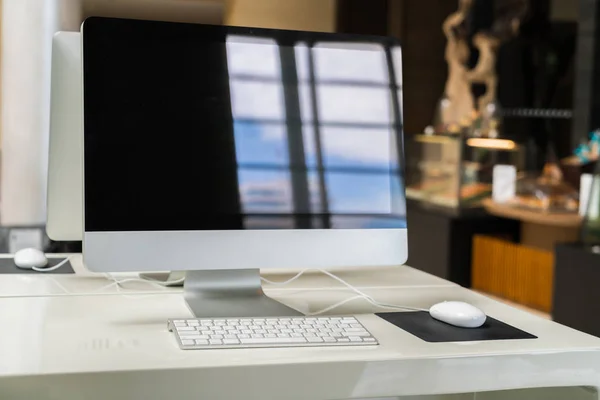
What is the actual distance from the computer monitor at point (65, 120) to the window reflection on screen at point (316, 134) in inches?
17.5

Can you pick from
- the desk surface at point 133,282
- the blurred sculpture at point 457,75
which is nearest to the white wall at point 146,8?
the desk surface at point 133,282

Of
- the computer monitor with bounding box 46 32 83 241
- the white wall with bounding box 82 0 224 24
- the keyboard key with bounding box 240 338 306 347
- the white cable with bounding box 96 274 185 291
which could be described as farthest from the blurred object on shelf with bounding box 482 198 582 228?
the keyboard key with bounding box 240 338 306 347

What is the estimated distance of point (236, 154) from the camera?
1.61 m

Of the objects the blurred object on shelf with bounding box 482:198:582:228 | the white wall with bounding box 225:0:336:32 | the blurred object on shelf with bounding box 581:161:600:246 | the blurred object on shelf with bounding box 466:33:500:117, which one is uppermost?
the white wall with bounding box 225:0:336:32

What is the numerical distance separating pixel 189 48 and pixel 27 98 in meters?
1.84

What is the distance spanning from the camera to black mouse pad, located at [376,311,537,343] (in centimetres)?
148

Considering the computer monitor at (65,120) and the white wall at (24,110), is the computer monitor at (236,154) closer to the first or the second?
the computer monitor at (65,120)

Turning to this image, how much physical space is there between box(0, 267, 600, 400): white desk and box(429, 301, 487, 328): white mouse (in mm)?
104

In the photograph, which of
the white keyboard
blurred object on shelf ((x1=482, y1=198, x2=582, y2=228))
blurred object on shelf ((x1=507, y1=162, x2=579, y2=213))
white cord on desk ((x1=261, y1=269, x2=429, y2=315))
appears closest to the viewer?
the white keyboard

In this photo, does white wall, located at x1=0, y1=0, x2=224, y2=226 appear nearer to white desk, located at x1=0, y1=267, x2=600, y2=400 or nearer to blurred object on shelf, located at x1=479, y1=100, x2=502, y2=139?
white desk, located at x1=0, y1=267, x2=600, y2=400

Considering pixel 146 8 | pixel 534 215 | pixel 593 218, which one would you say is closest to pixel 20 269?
pixel 146 8

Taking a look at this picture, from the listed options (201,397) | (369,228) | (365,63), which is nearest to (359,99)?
(365,63)

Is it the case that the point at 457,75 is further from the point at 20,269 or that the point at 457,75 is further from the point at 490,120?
the point at 20,269

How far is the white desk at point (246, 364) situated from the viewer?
122 cm
